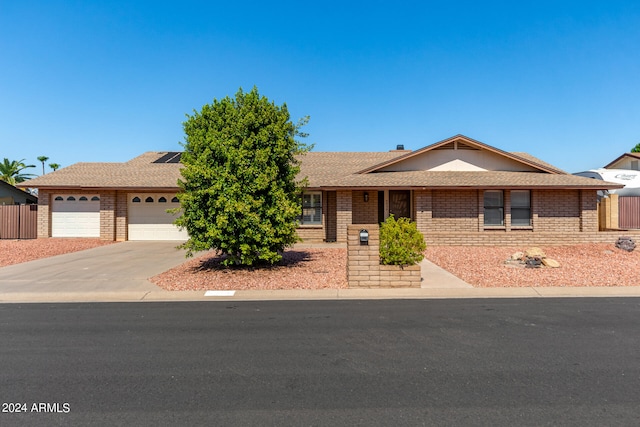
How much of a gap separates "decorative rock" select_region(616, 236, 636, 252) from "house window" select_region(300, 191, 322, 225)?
12.7 metres

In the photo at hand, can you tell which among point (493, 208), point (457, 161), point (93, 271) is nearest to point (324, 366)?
point (93, 271)

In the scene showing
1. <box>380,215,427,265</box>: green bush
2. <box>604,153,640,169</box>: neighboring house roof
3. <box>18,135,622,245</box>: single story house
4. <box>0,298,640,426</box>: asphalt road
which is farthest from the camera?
<box>604,153,640,169</box>: neighboring house roof

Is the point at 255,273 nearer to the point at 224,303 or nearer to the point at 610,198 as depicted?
the point at 224,303

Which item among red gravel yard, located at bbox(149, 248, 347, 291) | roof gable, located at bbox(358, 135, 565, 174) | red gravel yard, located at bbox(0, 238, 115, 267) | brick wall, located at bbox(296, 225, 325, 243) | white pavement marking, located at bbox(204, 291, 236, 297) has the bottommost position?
white pavement marking, located at bbox(204, 291, 236, 297)

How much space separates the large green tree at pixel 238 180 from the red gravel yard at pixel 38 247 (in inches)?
307

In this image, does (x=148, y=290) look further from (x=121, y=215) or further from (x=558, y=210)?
(x=558, y=210)

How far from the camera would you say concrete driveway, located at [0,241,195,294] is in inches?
369

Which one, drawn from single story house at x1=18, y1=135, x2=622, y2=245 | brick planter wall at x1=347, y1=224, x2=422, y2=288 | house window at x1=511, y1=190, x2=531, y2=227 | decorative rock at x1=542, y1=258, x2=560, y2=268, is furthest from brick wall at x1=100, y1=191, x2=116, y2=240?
house window at x1=511, y1=190, x2=531, y2=227

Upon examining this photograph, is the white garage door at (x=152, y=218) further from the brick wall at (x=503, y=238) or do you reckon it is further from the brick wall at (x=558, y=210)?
the brick wall at (x=558, y=210)

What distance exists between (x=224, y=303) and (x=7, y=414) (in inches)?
178

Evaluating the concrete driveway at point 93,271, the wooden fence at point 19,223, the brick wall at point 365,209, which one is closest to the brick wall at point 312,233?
the brick wall at point 365,209

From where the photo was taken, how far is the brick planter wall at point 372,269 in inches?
358

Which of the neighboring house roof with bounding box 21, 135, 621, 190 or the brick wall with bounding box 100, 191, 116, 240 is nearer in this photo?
the neighboring house roof with bounding box 21, 135, 621, 190

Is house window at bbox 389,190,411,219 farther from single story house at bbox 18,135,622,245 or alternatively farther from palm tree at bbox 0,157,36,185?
palm tree at bbox 0,157,36,185
